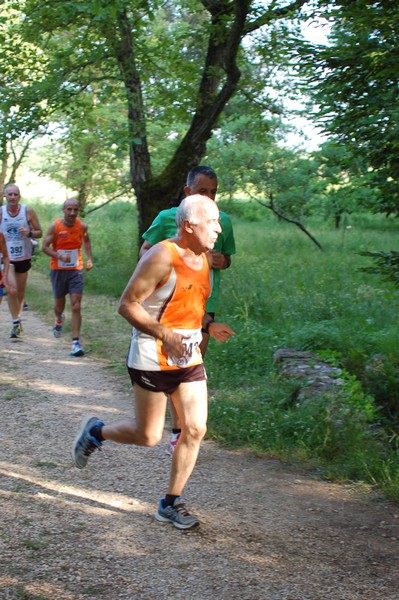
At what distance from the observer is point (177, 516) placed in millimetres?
4559

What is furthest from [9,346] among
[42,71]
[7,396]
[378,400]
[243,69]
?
[243,69]

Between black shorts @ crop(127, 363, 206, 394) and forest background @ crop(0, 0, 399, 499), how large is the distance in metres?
1.83

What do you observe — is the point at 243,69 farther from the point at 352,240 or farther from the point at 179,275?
the point at 179,275

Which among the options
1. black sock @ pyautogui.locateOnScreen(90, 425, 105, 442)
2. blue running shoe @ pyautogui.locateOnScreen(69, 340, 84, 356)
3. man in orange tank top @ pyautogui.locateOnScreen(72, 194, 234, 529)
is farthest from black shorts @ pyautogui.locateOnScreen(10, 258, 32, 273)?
man in orange tank top @ pyautogui.locateOnScreen(72, 194, 234, 529)

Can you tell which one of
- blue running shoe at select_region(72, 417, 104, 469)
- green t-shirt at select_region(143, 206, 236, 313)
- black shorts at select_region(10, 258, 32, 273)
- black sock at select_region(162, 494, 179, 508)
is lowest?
black sock at select_region(162, 494, 179, 508)

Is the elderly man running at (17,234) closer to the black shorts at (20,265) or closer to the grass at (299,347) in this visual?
the black shorts at (20,265)

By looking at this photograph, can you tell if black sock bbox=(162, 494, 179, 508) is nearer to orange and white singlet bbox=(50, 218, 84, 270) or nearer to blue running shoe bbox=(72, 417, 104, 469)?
blue running shoe bbox=(72, 417, 104, 469)

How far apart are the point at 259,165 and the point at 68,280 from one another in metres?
11.3

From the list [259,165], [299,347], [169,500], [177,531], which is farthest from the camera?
[259,165]

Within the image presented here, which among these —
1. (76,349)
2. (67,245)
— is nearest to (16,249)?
(67,245)

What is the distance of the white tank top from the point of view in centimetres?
1053

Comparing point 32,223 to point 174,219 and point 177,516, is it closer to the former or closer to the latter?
point 174,219

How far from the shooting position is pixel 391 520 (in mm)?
4859

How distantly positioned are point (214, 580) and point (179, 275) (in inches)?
66.2
